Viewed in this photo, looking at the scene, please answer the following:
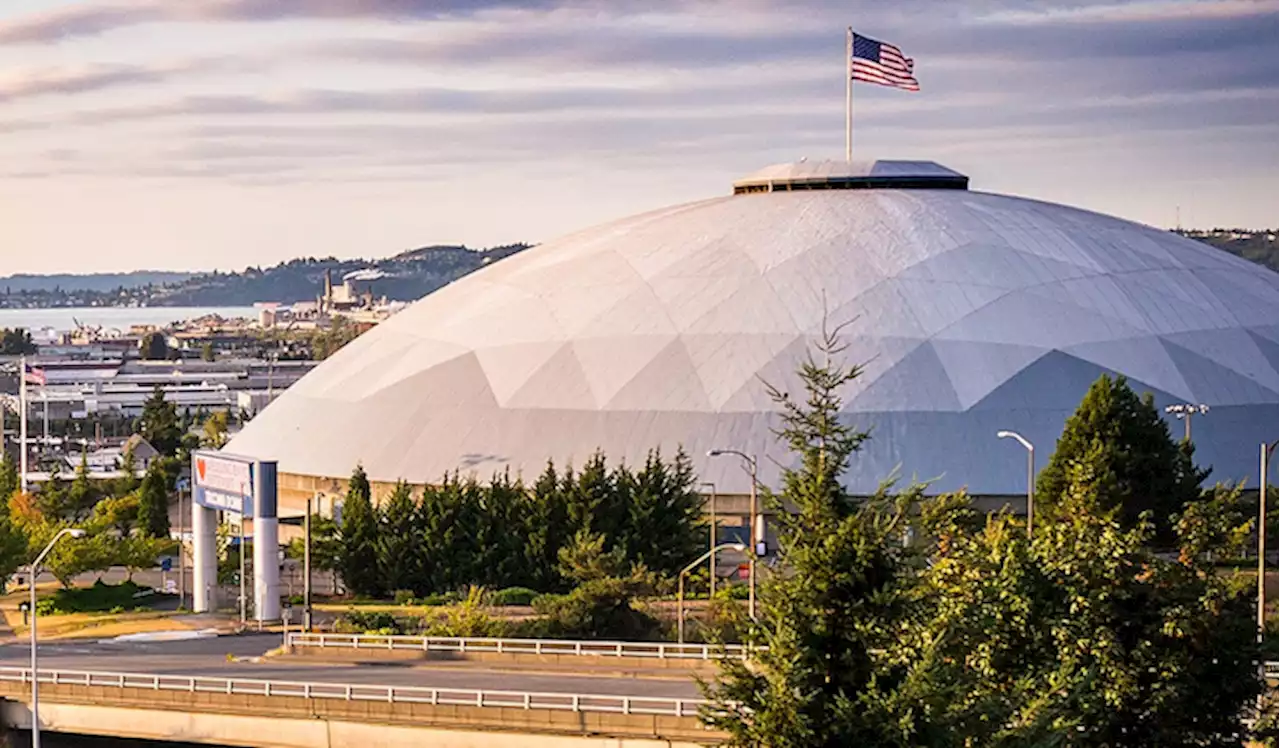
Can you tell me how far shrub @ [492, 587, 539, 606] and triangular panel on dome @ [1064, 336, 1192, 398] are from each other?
77.2ft

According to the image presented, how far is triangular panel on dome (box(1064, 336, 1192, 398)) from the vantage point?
74.4 m

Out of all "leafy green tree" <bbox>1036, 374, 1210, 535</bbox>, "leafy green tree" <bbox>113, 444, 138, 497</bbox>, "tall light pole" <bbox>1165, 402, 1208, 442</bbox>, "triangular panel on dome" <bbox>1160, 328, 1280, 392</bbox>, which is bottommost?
"leafy green tree" <bbox>113, 444, 138, 497</bbox>

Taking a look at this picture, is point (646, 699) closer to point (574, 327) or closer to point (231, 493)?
point (231, 493)

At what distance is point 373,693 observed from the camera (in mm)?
40219

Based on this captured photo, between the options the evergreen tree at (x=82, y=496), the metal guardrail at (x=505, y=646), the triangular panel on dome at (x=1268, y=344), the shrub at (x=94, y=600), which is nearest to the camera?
the metal guardrail at (x=505, y=646)

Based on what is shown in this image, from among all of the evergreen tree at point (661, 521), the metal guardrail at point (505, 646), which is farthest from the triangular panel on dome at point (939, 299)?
the metal guardrail at point (505, 646)

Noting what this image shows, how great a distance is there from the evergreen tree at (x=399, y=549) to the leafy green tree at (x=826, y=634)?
39.2m

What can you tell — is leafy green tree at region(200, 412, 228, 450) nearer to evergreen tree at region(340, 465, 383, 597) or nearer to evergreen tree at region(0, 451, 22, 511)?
evergreen tree at region(0, 451, 22, 511)

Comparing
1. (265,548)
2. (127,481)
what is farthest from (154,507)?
(265,548)

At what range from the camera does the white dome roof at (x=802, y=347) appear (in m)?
72.6

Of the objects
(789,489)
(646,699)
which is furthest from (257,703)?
(789,489)

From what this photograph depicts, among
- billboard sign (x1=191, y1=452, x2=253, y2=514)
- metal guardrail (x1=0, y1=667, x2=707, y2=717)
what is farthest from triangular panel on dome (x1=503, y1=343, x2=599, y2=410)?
metal guardrail (x1=0, y1=667, x2=707, y2=717)

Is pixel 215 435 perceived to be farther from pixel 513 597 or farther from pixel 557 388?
pixel 513 597

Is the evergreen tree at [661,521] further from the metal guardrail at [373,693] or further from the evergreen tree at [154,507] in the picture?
the evergreen tree at [154,507]
